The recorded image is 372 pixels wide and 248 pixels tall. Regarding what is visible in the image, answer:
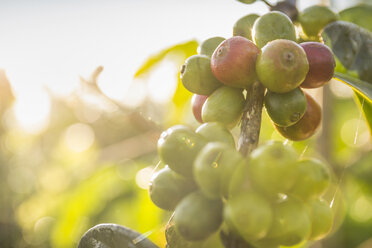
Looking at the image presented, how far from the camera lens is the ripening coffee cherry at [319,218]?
822 millimetres

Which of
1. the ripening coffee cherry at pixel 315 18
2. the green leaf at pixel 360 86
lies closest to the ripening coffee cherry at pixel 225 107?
the green leaf at pixel 360 86

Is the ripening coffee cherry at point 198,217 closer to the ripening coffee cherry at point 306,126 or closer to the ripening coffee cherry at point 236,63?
the ripening coffee cherry at point 236,63

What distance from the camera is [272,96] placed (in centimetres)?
99

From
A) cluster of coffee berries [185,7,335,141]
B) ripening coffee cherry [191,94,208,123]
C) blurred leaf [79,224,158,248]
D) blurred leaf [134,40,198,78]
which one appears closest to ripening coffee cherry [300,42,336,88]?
cluster of coffee berries [185,7,335,141]

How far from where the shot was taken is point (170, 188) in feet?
2.79

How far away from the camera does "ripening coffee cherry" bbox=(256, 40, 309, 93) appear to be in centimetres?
89

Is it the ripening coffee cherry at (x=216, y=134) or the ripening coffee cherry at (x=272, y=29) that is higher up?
the ripening coffee cherry at (x=272, y=29)

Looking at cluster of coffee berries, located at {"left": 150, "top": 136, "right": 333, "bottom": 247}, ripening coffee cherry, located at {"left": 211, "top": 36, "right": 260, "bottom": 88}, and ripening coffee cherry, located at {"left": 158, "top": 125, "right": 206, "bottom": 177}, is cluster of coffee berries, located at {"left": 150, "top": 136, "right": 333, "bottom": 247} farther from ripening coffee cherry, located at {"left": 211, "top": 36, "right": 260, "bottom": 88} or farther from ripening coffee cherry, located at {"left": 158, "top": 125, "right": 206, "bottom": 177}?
ripening coffee cherry, located at {"left": 211, "top": 36, "right": 260, "bottom": 88}

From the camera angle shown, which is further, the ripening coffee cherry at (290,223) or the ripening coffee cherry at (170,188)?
the ripening coffee cherry at (170,188)

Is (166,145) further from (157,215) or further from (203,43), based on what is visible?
(157,215)

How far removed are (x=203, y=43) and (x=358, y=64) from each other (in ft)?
2.33

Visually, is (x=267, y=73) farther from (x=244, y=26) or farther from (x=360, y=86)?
(x=360, y=86)

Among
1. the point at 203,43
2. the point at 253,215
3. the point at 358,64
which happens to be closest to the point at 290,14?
the point at 358,64

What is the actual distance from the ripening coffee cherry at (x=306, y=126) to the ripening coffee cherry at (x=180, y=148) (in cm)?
42
